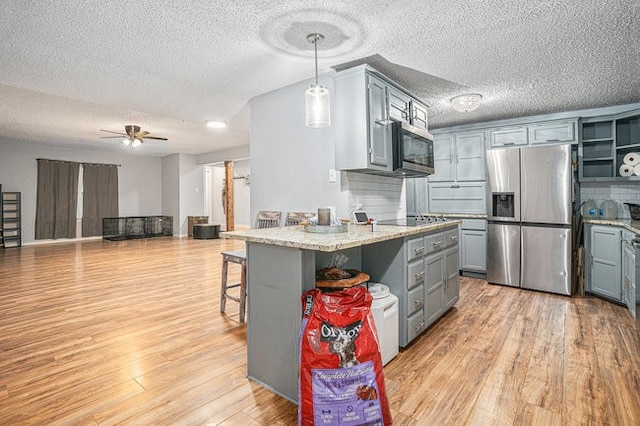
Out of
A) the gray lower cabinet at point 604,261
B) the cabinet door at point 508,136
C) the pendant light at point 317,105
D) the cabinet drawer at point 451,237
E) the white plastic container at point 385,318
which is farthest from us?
the cabinet door at point 508,136

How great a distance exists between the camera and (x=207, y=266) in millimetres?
5305

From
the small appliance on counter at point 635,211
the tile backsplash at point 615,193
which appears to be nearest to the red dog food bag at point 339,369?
the small appliance on counter at point 635,211

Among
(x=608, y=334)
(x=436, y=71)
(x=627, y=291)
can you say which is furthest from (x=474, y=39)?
(x=627, y=291)

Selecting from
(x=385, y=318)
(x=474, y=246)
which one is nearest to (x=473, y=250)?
(x=474, y=246)

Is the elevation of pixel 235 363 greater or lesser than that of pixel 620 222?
lesser

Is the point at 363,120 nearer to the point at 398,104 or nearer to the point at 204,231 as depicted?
the point at 398,104

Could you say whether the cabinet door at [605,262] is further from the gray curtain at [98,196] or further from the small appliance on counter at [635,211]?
the gray curtain at [98,196]

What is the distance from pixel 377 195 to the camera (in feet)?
11.4

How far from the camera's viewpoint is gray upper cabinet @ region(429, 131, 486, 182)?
468cm

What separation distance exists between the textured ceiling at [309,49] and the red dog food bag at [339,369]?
1792 mm

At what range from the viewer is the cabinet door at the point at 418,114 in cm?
351

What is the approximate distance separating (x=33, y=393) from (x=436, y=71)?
3.69 meters

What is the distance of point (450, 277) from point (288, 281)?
193cm

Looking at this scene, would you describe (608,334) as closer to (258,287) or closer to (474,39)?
(474,39)
